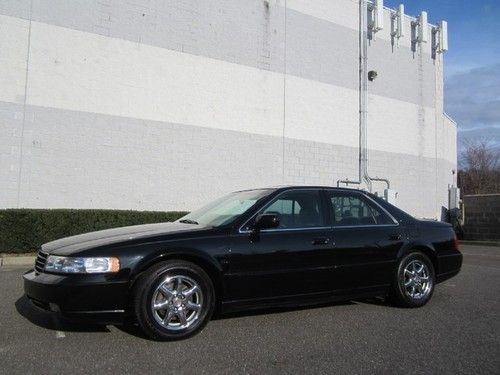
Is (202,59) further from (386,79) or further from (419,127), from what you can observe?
(419,127)

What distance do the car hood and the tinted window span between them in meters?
0.87

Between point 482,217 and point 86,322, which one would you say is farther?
point 482,217

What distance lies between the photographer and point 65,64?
13359mm

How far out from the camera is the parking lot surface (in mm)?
4020

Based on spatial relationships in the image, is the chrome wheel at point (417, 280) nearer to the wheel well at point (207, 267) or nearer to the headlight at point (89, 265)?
the wheel well at point (207, 267)

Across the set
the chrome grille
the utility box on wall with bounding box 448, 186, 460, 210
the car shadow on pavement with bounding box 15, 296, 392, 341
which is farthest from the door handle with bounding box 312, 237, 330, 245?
the utility box on wall with bounding box 448, 186, 460, 210

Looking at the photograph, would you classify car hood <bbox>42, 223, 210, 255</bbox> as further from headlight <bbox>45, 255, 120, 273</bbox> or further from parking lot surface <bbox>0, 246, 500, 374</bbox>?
parking lot surface <bbox>0, 246, 500, 374</bbox>

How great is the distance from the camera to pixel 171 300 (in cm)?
465

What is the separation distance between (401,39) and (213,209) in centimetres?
1693

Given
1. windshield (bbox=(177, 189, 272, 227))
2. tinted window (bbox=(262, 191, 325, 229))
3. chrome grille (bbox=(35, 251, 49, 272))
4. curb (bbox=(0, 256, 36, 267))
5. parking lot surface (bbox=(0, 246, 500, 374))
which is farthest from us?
curb (bbox=(0, 256, 36, 267))

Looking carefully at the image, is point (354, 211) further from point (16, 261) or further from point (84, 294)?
point (16, 261)

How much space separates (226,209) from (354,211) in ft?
5.06

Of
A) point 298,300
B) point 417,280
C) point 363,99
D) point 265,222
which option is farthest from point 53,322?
point 363,99

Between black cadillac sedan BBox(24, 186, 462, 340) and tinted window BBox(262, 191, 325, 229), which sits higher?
tinted window BBox(262, 191, 325, 229)
